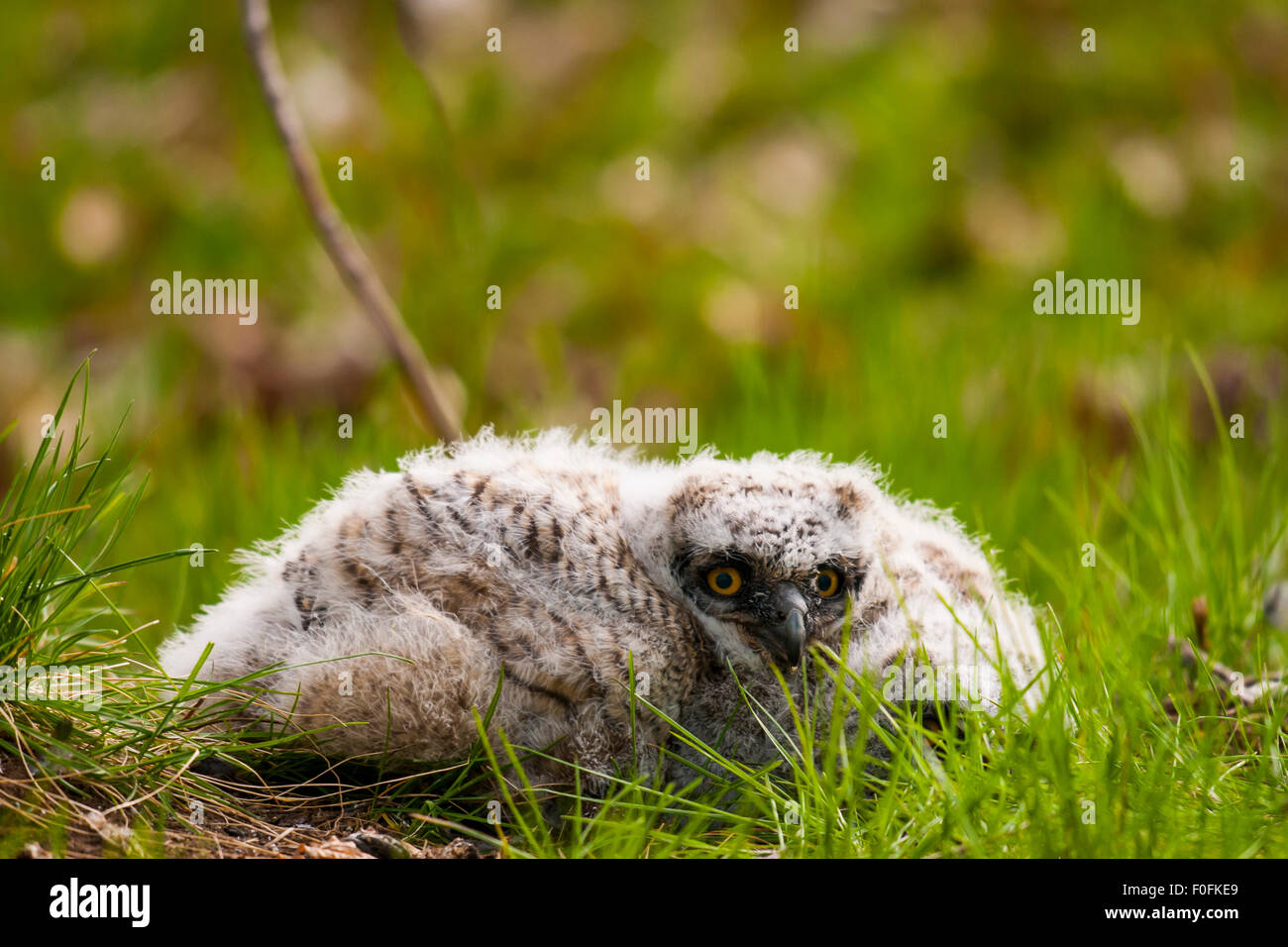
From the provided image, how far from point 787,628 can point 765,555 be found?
0.20 meters

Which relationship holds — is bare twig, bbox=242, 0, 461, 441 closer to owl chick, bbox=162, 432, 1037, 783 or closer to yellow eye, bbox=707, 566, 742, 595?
owl chick, bbox=162, 432, 1037, 783

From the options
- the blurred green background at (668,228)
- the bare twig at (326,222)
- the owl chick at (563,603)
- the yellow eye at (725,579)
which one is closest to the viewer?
the owl chick at (563,603)

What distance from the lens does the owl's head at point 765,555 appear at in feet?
10.5

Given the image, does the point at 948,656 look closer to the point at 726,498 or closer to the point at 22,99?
the point at 726,498

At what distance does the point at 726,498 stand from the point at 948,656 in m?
0.70

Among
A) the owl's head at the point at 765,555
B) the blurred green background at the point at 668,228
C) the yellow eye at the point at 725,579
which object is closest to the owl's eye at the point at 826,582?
the owl's head at the point at 765,555

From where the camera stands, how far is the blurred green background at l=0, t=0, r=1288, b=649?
5840mm

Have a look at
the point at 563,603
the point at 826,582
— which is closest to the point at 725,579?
the point at 826,582

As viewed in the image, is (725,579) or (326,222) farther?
(326,222)

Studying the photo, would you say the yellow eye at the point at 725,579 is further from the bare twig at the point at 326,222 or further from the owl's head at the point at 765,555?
the bare twig at the point at 326,222

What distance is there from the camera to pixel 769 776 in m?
3.11

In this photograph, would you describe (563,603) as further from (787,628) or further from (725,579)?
(787,628)
